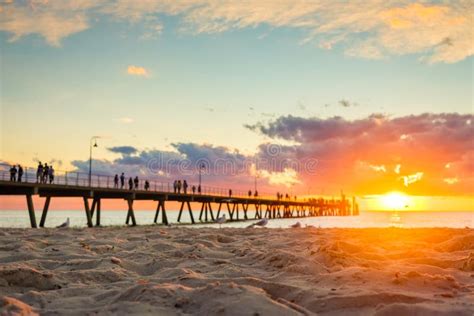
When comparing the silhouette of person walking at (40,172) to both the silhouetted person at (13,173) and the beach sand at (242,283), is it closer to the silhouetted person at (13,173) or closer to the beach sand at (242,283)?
the silhouetted person at (13,173)

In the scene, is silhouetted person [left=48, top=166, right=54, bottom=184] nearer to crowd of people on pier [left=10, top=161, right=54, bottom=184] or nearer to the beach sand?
crowd of people on pier [left=10, top=161, right=54, bottom=184]

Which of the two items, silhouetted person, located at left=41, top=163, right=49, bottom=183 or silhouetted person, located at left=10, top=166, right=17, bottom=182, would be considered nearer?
silhouetted person, located at left=10, top=166, right=17, bottom=182

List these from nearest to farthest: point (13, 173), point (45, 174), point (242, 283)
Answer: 1. point (242, 283)
2. point (13, 173)
3. point (45, 174)

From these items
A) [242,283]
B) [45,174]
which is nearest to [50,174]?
[45,174]

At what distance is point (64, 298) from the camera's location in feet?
13.1

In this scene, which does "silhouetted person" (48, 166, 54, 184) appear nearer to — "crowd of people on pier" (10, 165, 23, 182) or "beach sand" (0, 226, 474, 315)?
"crowd of people on pier" (10, 165, 23, 182)

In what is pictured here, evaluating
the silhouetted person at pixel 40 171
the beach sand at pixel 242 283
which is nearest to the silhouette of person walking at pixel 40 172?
the silhouetted person at pixel 40 171

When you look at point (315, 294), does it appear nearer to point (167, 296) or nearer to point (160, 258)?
point (167, 296)

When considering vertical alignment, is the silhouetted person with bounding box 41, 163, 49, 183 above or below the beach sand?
above

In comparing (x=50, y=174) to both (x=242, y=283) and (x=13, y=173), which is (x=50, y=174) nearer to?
(x=13, y=173)

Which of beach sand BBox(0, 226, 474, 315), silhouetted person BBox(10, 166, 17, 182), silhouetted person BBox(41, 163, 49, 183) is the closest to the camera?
beach sand BBox(0, 226, 474, 315)

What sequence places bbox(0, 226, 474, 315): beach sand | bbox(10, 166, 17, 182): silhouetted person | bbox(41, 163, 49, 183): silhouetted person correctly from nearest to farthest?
bbox(0, 226, 474, 315): beach sand < bbox(10, 166, 17, 182): silhouetted person < bbox(41, 163, 49, 183): silhouetted person

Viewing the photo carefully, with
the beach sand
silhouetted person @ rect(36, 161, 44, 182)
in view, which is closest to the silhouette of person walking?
silhouetted person @ rect(36, 161, 44, 182)

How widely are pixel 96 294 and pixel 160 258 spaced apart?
2544mm
